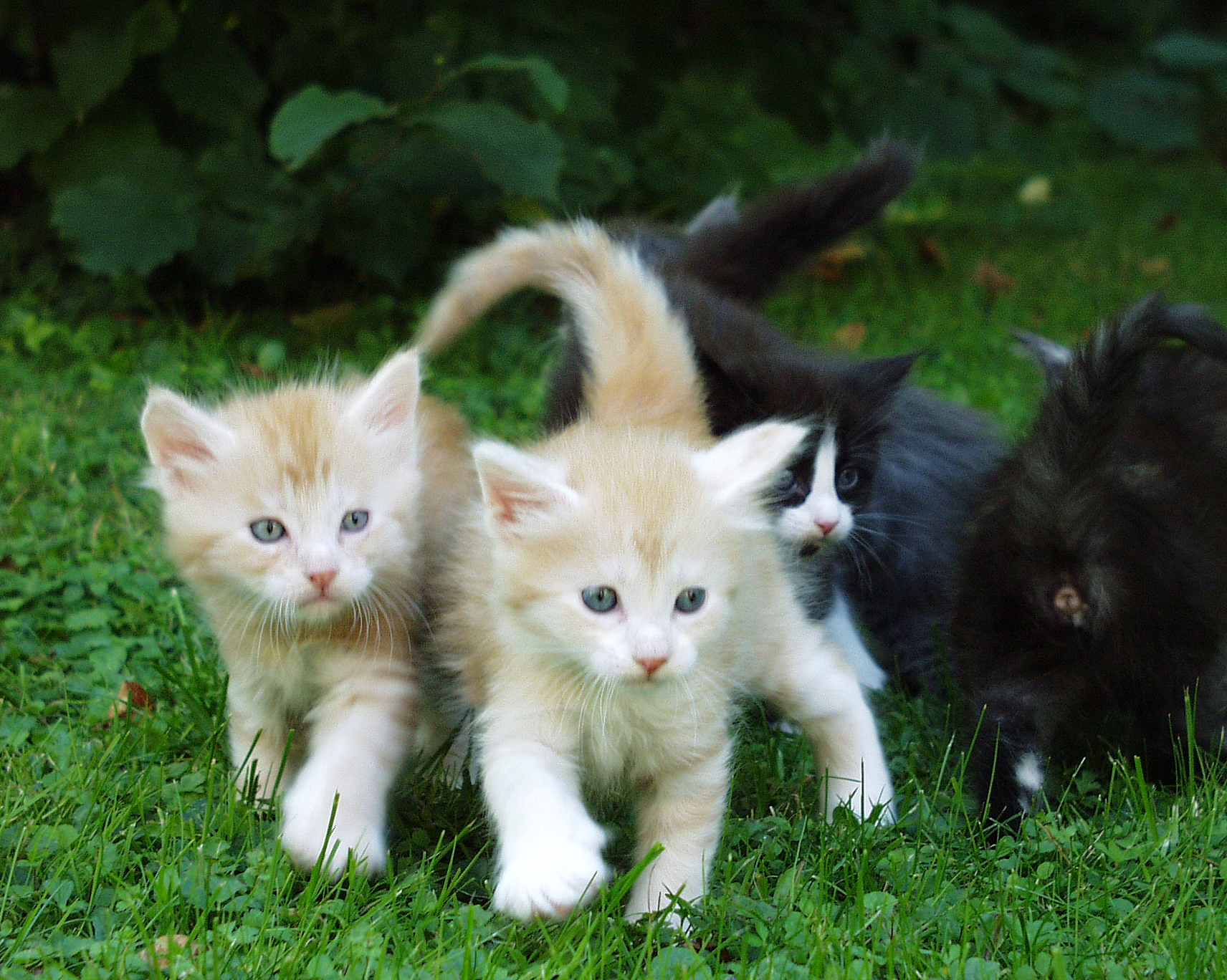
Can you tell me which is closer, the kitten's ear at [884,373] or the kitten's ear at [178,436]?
the kitten's ear at [178,436]

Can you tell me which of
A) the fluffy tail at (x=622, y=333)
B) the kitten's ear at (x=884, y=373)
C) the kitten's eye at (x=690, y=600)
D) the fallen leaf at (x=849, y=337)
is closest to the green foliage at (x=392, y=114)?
the fallen leaf at (x=849, y=337)

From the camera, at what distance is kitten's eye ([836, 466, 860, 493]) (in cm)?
260

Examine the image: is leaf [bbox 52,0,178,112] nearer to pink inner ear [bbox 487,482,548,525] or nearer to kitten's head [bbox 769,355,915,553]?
kitten's head [bbox 769,355,915,553]

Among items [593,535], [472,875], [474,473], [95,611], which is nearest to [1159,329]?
[593,535]

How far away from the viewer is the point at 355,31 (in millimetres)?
4273

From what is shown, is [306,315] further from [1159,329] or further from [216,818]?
[1159,329]

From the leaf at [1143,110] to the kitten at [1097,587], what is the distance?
4.06m

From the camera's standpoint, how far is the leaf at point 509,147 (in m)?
3.44

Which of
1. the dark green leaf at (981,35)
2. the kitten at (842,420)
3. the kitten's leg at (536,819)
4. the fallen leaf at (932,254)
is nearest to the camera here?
the kitten's leg at (536,819)

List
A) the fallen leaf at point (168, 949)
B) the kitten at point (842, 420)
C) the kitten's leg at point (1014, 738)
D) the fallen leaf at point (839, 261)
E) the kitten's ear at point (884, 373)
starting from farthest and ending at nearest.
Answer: the fallen leaf at point (839, 261)
the kitten's ear at point (884, 373)
the kitten at point (842, 420)
the kitten's leg at point (1014, 738)
the fallen leaf at point (168, 949)

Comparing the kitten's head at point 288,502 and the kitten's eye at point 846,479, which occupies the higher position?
the kitten's head at point 288,502

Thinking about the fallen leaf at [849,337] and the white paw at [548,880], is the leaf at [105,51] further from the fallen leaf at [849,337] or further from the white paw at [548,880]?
the white paw at [548,880]

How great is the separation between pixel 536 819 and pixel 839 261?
12.9 feet

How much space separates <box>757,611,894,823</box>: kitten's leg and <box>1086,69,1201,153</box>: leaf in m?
4.47
